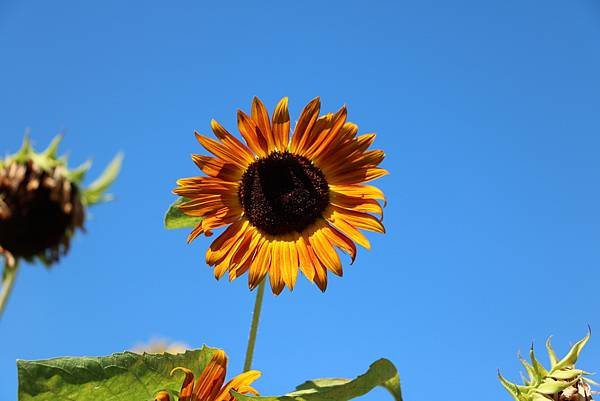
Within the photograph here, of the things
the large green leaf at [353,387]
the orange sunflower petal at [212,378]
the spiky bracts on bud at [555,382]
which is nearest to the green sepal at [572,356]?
the spiky bracts on bud at [555,382]

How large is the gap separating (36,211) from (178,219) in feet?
6.96

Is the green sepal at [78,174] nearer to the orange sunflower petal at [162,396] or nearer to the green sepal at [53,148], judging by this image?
the green sepal at [53,148]

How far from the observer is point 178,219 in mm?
1901

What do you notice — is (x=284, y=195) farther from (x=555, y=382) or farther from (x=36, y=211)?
(x=36, y=211)

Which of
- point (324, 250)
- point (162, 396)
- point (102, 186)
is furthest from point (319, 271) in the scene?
point (102, 186)

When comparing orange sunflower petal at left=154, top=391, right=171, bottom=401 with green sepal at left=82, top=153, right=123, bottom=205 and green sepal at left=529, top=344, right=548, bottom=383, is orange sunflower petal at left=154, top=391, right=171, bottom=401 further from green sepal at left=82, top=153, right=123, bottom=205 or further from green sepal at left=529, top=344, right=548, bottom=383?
green sepal at left=82, top=153, right=123, bottom=205

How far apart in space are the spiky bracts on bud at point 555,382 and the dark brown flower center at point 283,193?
0.78 metres

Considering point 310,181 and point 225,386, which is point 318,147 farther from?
point 225,386

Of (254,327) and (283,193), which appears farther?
(283,193)

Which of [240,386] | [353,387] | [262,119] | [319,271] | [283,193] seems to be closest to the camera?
[353,387]

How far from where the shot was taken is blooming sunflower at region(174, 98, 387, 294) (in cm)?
181

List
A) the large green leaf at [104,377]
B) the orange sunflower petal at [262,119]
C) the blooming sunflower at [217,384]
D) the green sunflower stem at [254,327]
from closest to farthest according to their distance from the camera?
the large green leaf at [104,377] → the blooming sunflower at [217,384] → the green sunflower stem at [254,327] → the orange sunflower petal at [262,119]

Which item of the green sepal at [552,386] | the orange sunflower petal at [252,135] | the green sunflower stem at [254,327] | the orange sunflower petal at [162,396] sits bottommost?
the green sepal at [552,386]

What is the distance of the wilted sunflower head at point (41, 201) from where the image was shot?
3.51 meters
